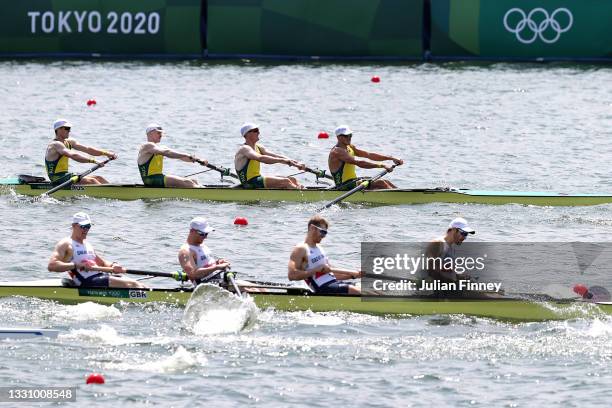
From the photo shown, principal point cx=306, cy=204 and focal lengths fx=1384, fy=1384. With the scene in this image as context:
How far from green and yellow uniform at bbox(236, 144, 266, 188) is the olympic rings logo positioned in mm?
19272

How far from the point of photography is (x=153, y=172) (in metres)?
30.6

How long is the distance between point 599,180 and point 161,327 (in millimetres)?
16406

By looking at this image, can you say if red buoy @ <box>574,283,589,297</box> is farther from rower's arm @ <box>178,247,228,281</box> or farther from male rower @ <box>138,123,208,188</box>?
male rower @ <box>138,123,208,188</box>

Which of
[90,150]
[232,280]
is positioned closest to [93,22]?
[90,150]

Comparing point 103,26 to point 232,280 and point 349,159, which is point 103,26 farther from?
point 232,280

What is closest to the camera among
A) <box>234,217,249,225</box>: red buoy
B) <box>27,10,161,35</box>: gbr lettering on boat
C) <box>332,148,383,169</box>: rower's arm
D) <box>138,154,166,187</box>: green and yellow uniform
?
<box>234,217,249,225</box>: red buoy

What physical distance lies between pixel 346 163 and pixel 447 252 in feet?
29.8

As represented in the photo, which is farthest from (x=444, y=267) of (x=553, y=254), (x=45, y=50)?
(x=45, y=50)

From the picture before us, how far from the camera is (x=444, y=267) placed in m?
21.0

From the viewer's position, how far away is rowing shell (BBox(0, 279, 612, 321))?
67.8ft

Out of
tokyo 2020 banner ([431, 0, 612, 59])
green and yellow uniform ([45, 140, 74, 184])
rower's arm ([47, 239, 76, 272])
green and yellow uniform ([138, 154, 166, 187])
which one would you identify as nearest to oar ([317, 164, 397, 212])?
green and yellow uniform ([138, 154, 166, 187])

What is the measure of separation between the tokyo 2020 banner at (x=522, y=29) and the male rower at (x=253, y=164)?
61.1 feet

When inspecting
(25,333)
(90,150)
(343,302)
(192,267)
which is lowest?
(25,333)

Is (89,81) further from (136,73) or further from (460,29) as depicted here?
(460,29)
